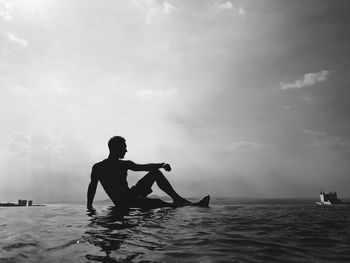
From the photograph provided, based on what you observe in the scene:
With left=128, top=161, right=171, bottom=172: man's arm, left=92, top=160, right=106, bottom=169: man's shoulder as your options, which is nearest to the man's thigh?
left=128, top=161, right=171, bottom=172: man's arm

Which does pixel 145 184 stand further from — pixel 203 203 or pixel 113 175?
pixel 203 203

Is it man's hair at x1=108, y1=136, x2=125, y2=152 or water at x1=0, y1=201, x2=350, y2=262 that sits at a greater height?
man's hair at x1=108, y1=136, x2=125, y2=152

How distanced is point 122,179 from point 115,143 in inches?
57.2

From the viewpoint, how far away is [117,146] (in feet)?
30.5

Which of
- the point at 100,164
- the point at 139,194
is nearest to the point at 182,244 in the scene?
the point at 139,194

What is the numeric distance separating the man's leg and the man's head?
1.34 metres

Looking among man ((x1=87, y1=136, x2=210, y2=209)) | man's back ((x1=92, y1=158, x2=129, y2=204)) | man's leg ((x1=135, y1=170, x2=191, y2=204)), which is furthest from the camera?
man's leg ((x1=135, y1=170, x2=191, y2=204))

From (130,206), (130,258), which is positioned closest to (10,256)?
(130,258)

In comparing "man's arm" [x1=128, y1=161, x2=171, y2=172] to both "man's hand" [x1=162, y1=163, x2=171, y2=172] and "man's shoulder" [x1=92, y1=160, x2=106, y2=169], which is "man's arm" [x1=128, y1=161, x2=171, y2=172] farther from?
"man's shoulder" [x1=92, y1=160, x2=106, y2=169]

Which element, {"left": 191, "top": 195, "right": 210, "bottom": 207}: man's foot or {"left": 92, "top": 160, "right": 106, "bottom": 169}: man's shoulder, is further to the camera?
{"left": 191, "top": 195, "right": 210, "bottom": 207}: man's foot

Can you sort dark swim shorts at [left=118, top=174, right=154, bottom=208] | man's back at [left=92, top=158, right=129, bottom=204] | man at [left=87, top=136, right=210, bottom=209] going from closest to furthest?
dark swim shorts at [left=118, top=174, right=154, bottom=208] → man at [left=87, top=136, right=210, bottom=209] → man's back at [left=92, top=158, right=129, bottom=204]

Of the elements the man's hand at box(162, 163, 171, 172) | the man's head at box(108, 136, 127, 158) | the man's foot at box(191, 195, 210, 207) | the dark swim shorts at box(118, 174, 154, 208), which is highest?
the man's head at box(108, 136, 127, 158)

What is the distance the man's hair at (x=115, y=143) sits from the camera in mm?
9273

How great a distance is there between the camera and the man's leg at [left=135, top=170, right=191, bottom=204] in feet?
30.9
